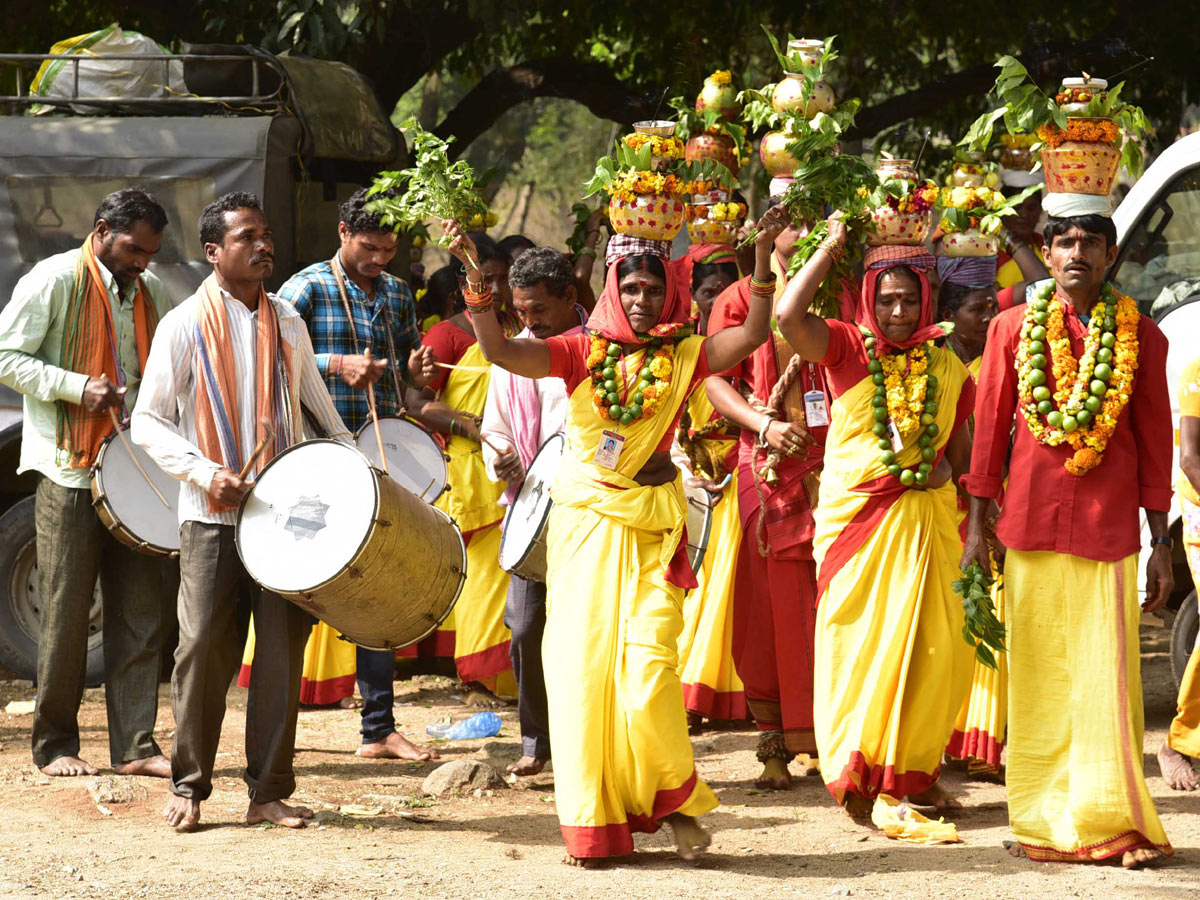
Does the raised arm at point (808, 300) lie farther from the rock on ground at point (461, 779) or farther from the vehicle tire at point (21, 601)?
the vehicle tire at point (21, 601)

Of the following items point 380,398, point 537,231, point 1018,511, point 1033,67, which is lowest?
point 1018,511

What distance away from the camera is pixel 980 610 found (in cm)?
549

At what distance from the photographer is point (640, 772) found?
532cm

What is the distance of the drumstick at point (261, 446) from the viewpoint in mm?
5668

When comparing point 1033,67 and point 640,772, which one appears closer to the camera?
point 640,772

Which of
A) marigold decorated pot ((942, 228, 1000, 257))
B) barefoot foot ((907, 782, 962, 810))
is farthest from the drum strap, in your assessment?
barefoot foot ((907, 782, 962, 810))

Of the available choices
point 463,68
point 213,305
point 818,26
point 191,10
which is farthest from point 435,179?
point 463,68

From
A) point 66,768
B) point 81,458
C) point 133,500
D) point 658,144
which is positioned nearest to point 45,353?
point 81,458

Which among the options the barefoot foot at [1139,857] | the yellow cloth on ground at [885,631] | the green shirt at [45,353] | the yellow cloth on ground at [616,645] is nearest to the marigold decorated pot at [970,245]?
the yellow cloth on ground at [885,631]

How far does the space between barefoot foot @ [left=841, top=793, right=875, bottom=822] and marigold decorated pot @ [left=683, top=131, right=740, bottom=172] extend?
2.97 metres

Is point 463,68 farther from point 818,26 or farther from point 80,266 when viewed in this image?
point 80,266

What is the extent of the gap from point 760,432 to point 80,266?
2780mm

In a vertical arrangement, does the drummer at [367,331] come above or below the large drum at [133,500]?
above

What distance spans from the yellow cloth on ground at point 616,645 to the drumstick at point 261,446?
1022 mm
